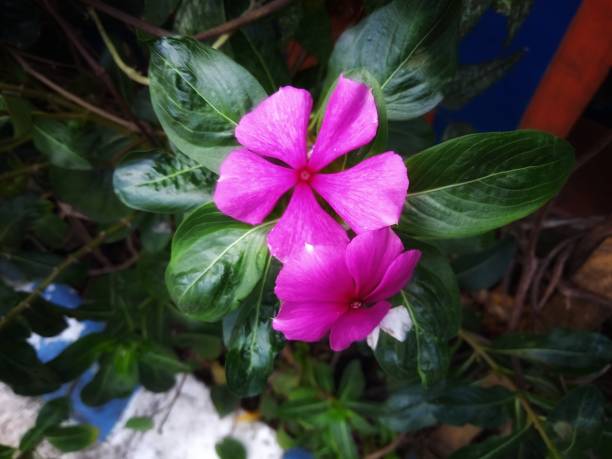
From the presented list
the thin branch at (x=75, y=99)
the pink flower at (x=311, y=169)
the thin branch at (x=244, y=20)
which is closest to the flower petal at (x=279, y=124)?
the pink flower at (x=311, y=169)

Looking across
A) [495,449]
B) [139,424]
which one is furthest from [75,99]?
[495,449]

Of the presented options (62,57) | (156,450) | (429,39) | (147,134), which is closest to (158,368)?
(156,450)

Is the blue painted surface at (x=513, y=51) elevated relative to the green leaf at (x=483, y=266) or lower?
elevated

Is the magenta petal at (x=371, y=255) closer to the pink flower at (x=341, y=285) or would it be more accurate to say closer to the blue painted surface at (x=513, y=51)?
the pink flower at (x=341, y=285)

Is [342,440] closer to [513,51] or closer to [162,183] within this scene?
[162,183]

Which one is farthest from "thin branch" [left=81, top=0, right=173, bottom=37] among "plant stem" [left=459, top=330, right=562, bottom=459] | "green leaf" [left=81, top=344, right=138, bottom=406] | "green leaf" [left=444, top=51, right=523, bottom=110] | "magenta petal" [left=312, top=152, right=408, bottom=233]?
A: "plant stem" [left=459, top=330, right=562, bottom=459]

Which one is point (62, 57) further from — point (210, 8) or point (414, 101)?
point (414, 101)

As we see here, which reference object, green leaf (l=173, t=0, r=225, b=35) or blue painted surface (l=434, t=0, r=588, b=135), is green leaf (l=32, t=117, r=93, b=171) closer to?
green leaf (l=173, t=0, r=225, b=35)

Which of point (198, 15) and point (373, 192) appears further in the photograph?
point (198, 15)
